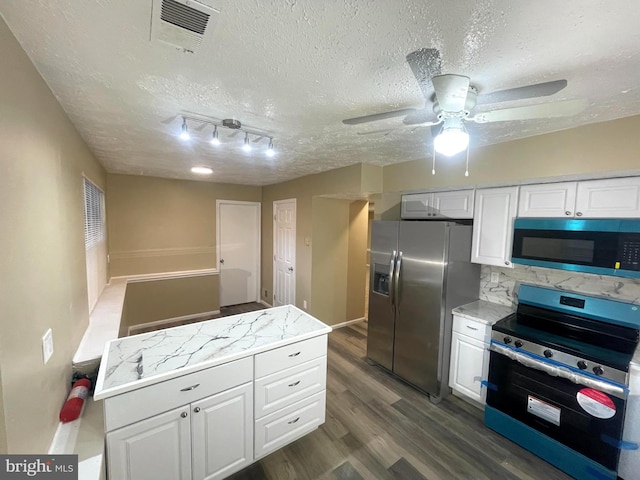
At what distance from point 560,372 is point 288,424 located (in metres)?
1.95

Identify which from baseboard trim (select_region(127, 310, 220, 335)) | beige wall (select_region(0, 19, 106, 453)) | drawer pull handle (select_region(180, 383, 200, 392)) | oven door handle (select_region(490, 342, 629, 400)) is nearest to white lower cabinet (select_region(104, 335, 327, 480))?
drawer pull handle (select_region(180, 383, 200, 392))

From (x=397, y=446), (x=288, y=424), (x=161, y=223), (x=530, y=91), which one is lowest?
(x=397, y=446)

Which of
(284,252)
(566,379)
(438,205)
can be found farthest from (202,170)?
(566,379)

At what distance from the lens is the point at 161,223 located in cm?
438

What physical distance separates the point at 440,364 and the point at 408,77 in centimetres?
243

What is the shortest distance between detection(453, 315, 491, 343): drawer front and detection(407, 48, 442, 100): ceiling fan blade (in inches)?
79.9

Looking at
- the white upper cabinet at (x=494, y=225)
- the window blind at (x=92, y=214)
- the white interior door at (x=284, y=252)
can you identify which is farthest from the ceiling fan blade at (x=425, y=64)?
the white interior door at (x=284, y=252)

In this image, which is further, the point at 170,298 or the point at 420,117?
the point at 170,298

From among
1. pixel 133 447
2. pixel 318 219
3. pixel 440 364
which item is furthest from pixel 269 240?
pixel 133 447

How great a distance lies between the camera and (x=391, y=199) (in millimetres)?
3301

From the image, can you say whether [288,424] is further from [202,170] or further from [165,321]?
[165,321]

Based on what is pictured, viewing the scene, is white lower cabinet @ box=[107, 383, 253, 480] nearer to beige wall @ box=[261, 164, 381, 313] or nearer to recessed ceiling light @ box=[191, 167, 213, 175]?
beige wall @ box=[261, 164, 381, 313]

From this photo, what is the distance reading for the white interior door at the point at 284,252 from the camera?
14.3ft

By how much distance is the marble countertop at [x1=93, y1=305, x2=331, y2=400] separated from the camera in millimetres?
1393
